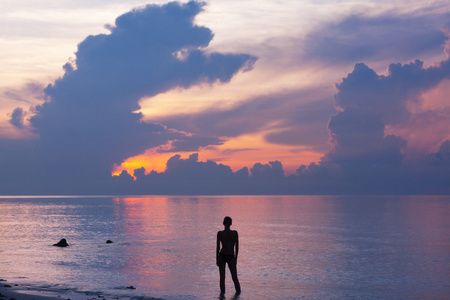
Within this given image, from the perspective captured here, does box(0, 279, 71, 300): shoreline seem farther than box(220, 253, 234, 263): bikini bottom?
Yes

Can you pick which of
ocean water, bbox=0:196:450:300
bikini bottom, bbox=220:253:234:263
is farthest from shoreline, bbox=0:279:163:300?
bikini bottom, bbox=220:253:234:263

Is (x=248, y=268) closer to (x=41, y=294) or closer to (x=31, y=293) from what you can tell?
(x=41, y=294)

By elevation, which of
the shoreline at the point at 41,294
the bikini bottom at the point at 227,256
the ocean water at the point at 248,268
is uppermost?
the bikini bottom at the point at 227,256

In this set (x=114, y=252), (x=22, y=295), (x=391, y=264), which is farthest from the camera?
(x=114, y=252)

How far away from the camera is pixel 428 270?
123 feet

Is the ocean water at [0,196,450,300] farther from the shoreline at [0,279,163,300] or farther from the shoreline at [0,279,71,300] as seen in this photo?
the shoreline at [0,279,71,300]

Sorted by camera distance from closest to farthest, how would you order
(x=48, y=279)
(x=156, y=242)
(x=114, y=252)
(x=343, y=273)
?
(x=48, y=279) < (x=343, y=273) < (x=114, y=252) < (x=156, y=242)

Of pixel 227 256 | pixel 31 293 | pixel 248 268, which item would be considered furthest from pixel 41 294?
pixel 248 268

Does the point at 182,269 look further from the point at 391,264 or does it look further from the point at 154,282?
the point at 391,264

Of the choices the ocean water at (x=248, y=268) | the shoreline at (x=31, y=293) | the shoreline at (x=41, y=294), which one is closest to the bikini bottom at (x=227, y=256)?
the ocean water at (x=248, y=268)

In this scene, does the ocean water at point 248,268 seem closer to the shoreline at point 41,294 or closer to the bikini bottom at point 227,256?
the shoreline at point 41,294

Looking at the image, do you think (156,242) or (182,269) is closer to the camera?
(182,269)

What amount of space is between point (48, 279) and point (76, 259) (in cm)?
1184

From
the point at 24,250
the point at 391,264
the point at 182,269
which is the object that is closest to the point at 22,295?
the point at 182,269
